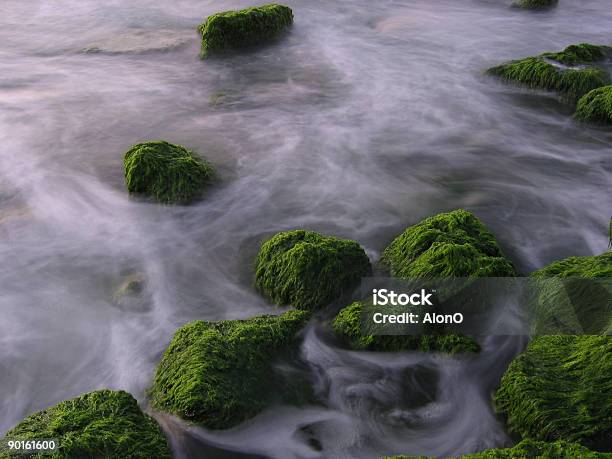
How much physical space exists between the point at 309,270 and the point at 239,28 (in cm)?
624

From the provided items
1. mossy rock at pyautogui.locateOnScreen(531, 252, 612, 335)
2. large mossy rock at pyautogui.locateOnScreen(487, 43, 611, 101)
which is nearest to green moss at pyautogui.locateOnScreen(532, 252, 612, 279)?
mossy rock at pyautogui.locateOnScreen(531, 252, 612, 335)

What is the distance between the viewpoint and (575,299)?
4617 mm

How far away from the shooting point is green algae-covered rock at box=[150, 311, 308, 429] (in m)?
3.97

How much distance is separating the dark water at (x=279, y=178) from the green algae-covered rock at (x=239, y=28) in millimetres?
341

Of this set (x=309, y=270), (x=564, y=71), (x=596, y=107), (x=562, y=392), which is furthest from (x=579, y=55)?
(x=562, y=392)

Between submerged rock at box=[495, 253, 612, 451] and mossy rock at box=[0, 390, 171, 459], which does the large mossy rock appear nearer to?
submerged rock at box=[495, 253, 612, 451]

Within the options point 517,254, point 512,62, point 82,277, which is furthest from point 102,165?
point 512,62

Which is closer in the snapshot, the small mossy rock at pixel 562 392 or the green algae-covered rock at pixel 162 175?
the small mossy rock at pixel 562 392

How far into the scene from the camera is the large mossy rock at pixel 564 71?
830cm

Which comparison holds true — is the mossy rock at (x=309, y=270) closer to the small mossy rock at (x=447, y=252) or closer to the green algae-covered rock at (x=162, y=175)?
the small mossy rock at (x=447, y=252)

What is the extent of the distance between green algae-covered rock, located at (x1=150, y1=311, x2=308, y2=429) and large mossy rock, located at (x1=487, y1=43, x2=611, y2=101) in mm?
5741

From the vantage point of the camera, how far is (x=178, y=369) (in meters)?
4.19

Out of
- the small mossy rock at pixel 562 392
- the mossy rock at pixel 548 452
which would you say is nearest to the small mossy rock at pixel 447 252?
the small mossy rock at pixel 562 392

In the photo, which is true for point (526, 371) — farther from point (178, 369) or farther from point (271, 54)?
point (271, 54)
